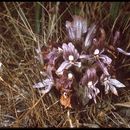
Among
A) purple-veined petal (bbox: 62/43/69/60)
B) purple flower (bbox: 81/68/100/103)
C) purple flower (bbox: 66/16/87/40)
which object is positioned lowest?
purple flower (bbox: 81/68/100/103)

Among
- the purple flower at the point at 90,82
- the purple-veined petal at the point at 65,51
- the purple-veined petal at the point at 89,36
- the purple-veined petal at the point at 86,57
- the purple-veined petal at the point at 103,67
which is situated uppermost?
the purple-veined petal at the point at 89,36

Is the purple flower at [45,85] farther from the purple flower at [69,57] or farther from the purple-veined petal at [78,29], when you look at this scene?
the purple-veined petal at [78,29]

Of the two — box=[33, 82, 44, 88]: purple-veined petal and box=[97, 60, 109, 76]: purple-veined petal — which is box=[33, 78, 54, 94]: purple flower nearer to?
box=[33, 82, 44, 88]: purple-veined petal

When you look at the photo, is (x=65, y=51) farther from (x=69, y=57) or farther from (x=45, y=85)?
(x=45, y=85)

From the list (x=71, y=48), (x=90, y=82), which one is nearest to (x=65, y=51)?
(x=71, y=48)

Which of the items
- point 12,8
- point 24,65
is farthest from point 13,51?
point 12,8

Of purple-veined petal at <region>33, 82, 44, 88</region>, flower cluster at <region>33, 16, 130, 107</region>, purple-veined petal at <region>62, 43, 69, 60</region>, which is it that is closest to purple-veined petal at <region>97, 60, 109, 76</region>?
flower cluster at <region>33, 16, 130, 107</region>

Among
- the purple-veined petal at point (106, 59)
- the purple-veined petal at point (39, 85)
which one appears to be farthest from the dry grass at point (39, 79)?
the purple-veined petal at point (106, 59)
